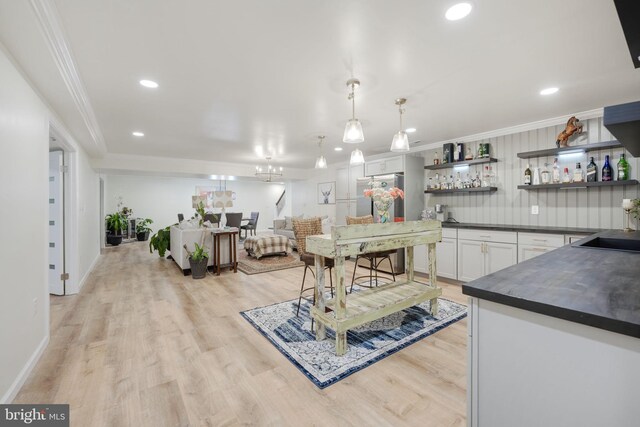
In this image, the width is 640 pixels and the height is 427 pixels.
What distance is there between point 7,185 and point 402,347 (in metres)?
3.14

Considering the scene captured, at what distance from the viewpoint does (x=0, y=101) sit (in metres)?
1.68

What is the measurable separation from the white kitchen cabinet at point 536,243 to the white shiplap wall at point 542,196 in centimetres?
57

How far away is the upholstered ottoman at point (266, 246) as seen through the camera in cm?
605

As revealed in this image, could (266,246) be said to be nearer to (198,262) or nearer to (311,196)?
(198,262)

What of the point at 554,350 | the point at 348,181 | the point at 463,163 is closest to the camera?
the point at 554,350

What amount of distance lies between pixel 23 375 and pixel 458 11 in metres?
3.69

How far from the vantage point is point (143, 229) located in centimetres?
935

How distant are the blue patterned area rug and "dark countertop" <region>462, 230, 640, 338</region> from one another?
54.3 inches

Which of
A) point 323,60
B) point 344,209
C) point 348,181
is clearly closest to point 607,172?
point 323,60

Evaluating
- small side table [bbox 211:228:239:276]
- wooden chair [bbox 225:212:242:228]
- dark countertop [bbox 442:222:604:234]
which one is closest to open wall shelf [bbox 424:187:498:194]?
dark countertop [bbox 442:222:604:234]

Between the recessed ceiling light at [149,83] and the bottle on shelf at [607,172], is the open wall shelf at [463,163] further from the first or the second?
the recessed ceiling light at [149,83]

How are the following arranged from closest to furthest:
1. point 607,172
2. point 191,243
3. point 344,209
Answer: point 607,172
point 191,243
point 344,209

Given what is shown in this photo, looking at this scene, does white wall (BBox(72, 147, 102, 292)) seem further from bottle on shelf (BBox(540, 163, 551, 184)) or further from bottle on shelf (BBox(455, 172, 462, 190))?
bottle on shelf (BBox(540, 163, 551, 184))

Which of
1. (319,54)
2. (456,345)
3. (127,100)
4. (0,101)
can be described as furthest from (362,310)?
(127,100)
